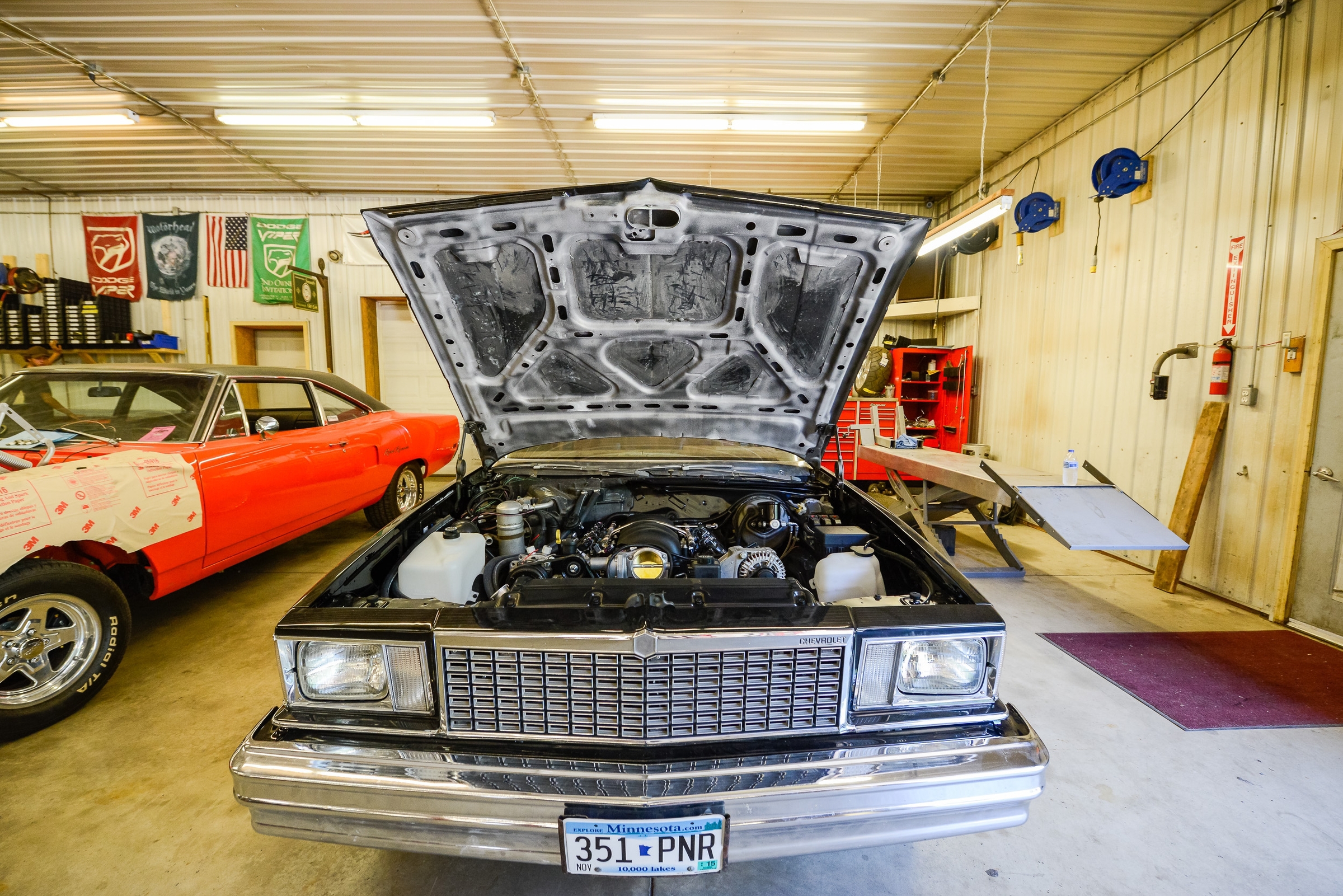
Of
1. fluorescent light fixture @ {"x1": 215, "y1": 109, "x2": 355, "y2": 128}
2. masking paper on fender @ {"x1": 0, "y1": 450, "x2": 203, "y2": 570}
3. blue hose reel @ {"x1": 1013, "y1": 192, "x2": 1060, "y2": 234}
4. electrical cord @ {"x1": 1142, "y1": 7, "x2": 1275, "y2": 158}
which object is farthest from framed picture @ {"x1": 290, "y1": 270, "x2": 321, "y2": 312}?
electrical cord @ {"x1": 1142, "y1": 7, "x2": 1275, "y2": 158}

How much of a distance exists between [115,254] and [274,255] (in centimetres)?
206

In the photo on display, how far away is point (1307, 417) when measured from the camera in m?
3.06

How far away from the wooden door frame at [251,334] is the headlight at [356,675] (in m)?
7.34

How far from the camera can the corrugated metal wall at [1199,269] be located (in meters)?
3.19

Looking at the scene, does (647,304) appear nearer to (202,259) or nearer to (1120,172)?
(1120,172)

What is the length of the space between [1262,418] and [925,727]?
380 cm

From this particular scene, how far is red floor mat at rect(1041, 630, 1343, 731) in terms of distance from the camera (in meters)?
2.32

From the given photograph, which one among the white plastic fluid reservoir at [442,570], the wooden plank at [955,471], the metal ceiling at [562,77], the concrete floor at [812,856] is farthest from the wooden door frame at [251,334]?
the wooden plank at [955,471]

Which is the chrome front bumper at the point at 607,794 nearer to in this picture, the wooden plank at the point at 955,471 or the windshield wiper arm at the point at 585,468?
the windshield wiper arm at the point at 585,468

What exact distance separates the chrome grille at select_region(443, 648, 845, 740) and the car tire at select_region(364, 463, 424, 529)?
145 inches

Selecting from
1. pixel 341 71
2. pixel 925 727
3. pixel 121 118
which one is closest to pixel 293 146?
pixel 121 118

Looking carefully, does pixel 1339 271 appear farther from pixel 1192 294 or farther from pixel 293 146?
pixel 293 146

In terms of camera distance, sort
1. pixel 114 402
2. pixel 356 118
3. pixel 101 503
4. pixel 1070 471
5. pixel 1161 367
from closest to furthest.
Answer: pixel 101 503 → pixel 114 402 → pixel 1070 471 → pixel 1161 367 → pixel 356 118

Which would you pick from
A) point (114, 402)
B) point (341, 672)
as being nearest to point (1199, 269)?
point (341, 672)
